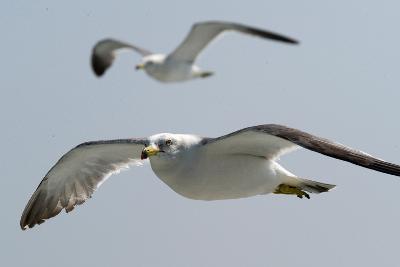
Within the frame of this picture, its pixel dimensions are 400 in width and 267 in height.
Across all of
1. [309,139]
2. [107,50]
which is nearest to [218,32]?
[107,50]

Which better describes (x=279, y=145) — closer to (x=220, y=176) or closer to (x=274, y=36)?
(x=220, y=176)

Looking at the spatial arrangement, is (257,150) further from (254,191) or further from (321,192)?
(321,192)

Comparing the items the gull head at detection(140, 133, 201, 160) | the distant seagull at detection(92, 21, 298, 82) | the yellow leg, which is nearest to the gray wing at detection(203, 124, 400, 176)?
the gull head at detection(140, 133, 201, 160)

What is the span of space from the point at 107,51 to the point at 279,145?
10134 mm

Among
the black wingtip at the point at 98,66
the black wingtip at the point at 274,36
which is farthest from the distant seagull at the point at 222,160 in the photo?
the black wingtip at the point at 98,66

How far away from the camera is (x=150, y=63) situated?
18.4m

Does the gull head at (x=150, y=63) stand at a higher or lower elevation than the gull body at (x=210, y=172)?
higher

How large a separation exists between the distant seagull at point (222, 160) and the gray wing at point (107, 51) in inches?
285

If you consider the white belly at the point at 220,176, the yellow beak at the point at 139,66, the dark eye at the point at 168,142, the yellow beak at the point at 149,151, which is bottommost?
the white belly at the point at 220,176

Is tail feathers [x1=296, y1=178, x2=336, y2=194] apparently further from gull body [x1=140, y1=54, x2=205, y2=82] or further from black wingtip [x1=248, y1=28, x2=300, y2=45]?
gull body [x1=140, y1=54, x2=205, y2=82]

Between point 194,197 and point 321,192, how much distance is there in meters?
2.41

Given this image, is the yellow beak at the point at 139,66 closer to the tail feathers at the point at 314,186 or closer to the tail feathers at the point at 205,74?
the tail feathers at the point at 205,74

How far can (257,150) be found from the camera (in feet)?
36.7

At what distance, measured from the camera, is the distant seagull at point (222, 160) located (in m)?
9.58
